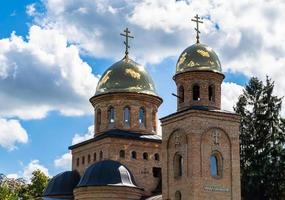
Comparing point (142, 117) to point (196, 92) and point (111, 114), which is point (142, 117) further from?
point (196, 92)

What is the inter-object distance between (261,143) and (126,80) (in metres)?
9.36

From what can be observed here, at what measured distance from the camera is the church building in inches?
1090

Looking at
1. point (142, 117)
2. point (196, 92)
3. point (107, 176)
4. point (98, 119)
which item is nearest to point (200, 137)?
point (196, 92)

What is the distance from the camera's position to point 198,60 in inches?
1150

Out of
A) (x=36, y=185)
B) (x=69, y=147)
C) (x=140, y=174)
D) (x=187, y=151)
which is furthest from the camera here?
(x=36, y=185)

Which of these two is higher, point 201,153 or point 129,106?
point 129,106

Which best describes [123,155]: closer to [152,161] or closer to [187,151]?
[152,161]

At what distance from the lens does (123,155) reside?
32.7 meters

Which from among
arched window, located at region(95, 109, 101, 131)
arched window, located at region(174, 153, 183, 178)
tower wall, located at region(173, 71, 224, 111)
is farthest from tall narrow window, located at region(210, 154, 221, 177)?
arched window, located at region(95, 109, 101, 131)

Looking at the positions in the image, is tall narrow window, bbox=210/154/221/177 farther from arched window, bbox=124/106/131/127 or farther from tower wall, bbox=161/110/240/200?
arched window, bbox=124/106/131/127

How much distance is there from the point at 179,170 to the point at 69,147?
9466mm

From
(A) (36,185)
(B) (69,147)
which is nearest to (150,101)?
(B) (69,147)

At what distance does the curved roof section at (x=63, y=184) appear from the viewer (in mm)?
33094

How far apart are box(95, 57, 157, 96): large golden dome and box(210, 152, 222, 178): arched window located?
7550 millimetres
